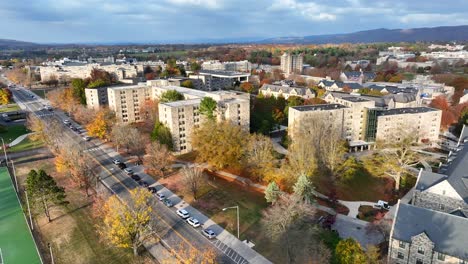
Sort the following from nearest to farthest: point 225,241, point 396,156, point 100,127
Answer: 1. point 225,241
2. point 396,156
3. point 100,127

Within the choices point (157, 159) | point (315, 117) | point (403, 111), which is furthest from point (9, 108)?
point (403, 111)

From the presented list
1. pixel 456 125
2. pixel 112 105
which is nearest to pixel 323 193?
pixel 456 125

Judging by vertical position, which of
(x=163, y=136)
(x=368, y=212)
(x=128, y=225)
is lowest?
(x=368, y=212)

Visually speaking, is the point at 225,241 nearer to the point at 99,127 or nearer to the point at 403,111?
the point at 99,127

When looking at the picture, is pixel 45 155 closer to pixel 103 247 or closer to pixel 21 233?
pixel 21 233

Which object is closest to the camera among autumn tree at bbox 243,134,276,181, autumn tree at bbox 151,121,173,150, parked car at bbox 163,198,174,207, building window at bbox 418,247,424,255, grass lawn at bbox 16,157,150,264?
building window at bbox 418,247,424,255

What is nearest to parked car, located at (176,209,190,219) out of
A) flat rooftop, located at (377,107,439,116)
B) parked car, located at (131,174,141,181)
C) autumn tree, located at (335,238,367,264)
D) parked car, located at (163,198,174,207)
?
parked car, located at (163,198,174,207)

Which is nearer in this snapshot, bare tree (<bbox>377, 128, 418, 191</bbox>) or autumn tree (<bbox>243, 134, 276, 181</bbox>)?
bare tree (<bbox>377, 128, 418, 191</bbox>)

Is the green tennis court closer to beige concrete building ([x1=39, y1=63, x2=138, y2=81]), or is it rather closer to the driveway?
the driveway

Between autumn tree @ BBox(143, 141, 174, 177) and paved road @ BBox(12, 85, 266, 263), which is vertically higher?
autumn tree @ BBox(143, 141, 174, 177)
